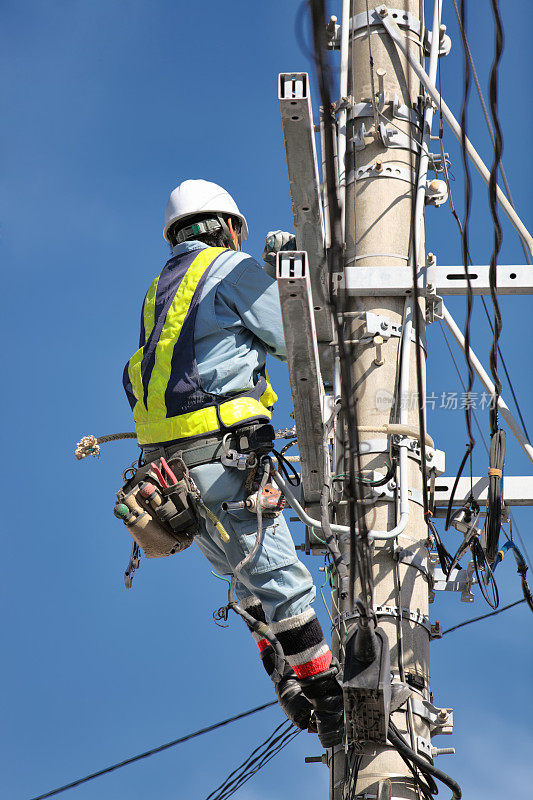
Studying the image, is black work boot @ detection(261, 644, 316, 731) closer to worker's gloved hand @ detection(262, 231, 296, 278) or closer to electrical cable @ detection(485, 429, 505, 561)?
electrical cable @ detection(485, 429, 505, 561)

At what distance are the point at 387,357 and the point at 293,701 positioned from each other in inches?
76.5

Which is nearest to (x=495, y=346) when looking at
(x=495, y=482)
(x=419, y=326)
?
(x=419, y=326)

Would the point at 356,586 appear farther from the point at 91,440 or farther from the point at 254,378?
the point at 91,440

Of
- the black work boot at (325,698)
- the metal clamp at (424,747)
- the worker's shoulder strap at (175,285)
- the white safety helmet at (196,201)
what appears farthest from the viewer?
the white safety helmet at (196,201)

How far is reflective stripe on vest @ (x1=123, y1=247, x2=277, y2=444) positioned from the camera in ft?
18.5

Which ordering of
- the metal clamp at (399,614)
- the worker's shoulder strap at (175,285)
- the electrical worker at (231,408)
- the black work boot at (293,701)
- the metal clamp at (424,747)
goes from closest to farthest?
the metal clamp at (424,747)
the metal clamp at (399,614)
the electrical worker at (231,408)
the black work boot at (293,701)
the worker's shoulder strap at (175,285)

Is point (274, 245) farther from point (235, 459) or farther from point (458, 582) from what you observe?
point (458, 582)

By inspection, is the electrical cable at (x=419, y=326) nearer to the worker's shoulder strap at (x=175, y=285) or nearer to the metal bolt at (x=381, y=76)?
the metal bolt at (x=381, y=76)

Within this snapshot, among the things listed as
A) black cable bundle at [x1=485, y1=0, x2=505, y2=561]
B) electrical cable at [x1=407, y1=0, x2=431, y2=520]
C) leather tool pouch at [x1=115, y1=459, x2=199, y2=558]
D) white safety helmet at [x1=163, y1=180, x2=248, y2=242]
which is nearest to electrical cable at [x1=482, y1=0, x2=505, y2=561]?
black cable bundle at [x1=485, y1=0, x2=505, y2=561]

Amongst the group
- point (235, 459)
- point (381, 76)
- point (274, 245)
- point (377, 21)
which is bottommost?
point (235, 459)

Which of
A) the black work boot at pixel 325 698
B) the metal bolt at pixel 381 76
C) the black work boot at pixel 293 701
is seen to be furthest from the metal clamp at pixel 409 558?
the metal bolt at pixel 381 76

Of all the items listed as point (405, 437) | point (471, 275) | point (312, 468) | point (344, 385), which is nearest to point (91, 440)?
point (312, 468)

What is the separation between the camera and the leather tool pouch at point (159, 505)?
5.59 metres

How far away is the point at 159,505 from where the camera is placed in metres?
5.58
